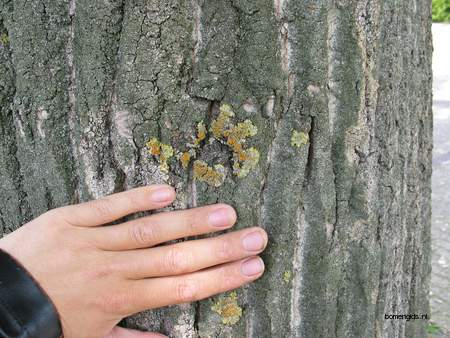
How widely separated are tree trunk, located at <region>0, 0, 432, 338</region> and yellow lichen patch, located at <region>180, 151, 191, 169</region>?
0.04 ft

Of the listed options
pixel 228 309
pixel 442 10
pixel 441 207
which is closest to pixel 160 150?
pixel 228 309

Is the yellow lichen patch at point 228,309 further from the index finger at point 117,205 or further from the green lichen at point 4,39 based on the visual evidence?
the green lichen at point 4,39

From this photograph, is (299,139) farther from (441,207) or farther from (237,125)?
(441,207)

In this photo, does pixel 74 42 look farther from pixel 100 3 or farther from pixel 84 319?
pixel 84 319

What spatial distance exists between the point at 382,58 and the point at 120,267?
2.78 feet

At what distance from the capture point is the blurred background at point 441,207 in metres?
3.24

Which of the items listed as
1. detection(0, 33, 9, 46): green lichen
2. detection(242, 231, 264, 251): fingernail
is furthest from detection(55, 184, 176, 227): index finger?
detection(0, 33, 9, 46): green lichen

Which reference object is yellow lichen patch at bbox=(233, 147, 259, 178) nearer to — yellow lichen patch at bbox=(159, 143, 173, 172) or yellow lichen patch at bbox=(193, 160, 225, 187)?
yellow lichen patch at bbox=(193, 160, 225, 187)

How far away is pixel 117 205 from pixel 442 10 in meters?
13.9

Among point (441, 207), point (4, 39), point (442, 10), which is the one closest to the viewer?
point (4, 39)

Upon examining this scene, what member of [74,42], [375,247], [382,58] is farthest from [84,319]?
[382,58]

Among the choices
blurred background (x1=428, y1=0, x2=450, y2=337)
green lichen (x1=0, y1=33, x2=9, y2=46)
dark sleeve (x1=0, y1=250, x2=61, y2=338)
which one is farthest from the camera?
blurred background (x1=428, y1=0, x2=450, y2=337)

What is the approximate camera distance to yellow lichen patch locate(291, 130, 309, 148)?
1240 millimetres

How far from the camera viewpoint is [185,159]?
125 cm
